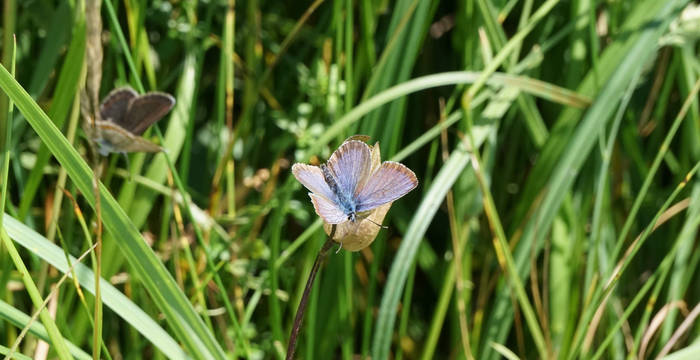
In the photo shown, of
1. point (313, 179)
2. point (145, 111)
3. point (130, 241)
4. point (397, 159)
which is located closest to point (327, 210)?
point (313, 179)

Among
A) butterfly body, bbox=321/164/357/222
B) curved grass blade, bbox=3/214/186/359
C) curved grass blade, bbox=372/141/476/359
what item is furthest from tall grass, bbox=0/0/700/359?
butterfly body, bbox=321/164/357/222

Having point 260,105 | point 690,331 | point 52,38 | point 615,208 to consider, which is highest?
point 52,38

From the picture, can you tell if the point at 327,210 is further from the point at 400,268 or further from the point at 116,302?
the point at 400,268

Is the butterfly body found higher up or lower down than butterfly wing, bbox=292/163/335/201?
lower down

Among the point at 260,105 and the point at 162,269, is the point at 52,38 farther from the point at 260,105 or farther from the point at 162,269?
the point at 162,269

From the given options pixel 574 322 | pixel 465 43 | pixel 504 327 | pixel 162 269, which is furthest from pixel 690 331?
pixel 162 269

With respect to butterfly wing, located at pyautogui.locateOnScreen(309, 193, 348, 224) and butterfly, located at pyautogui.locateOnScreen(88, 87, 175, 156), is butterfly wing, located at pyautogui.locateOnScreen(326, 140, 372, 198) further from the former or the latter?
butterfly, located at pyautogui.locateOnScreen(88, 87, 175, 156)

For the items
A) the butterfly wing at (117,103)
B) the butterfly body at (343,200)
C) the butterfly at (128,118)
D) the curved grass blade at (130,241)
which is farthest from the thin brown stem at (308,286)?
the butterfly wing at (117,103)
